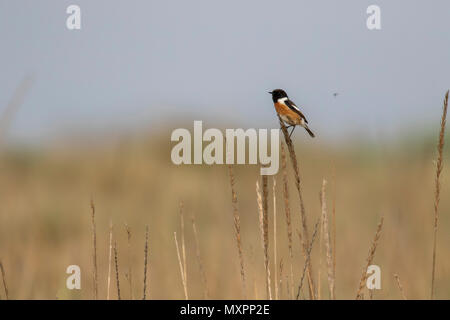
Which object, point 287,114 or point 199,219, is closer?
point 287,114

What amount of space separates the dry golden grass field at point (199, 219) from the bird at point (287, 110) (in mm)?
270

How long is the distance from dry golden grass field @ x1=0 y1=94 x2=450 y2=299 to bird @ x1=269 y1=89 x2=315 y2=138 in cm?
27

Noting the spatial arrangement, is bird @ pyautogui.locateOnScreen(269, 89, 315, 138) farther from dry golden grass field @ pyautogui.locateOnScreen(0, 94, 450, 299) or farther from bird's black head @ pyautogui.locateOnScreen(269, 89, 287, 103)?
dry golden grass field @ pyautogui.locateOnScreen(0, 94, 450, 299)

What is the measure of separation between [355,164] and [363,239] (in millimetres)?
5150

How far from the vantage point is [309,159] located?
1241cm

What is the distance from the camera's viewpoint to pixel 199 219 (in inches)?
363

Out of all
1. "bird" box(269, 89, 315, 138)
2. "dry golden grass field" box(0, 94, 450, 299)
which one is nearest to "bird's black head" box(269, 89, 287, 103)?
"bird" box(269, 89, 315, 138)

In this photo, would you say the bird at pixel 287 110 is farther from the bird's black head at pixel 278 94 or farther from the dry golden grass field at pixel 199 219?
the dry golden grass field at pixel 199 219

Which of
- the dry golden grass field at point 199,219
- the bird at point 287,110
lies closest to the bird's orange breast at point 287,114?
the bird at point 287,110

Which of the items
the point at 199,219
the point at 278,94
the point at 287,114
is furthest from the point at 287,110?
the point at 199,219

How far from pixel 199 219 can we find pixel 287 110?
5.45 metres

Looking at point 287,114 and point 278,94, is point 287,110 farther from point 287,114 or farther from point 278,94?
point 278,94
